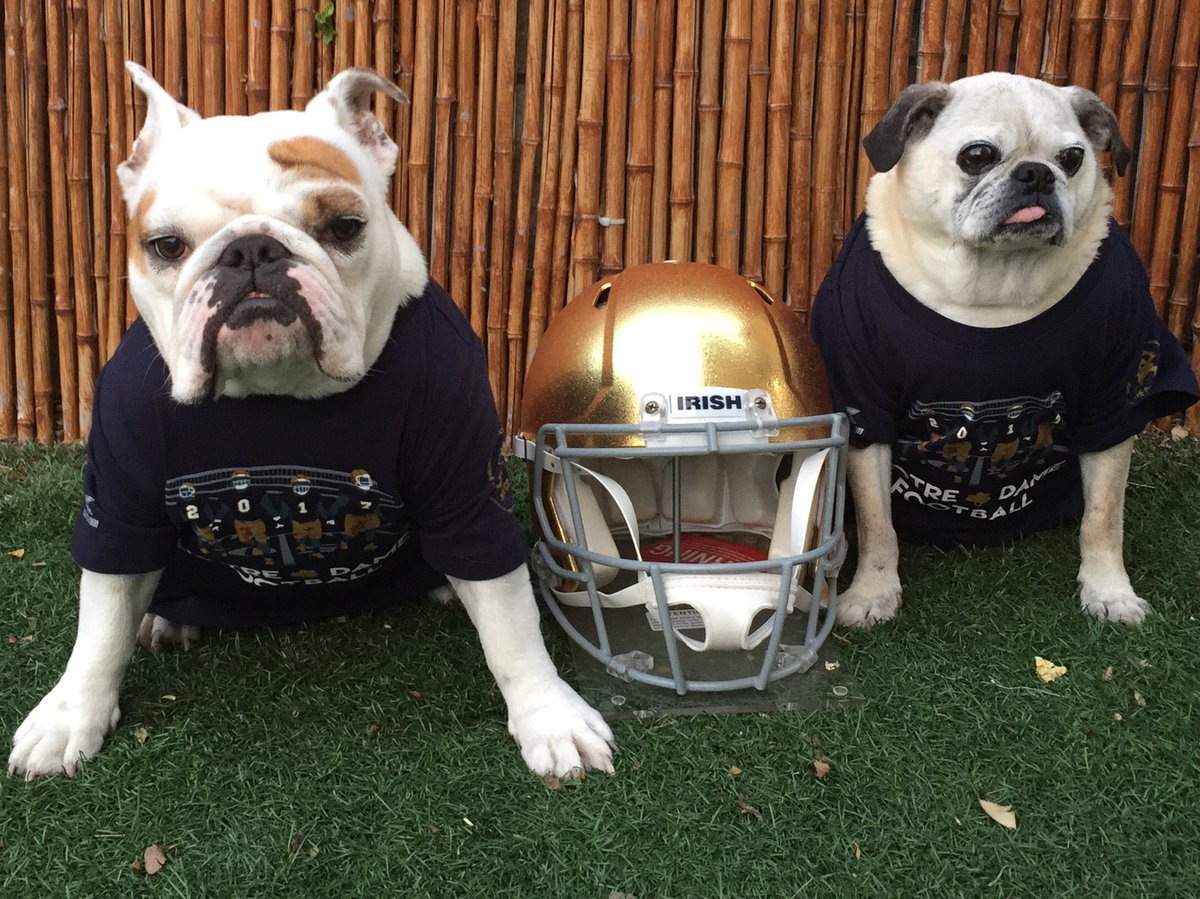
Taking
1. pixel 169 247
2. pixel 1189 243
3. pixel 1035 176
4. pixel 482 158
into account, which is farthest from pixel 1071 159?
pixel 169 247

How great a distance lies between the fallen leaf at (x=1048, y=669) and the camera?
7.84 ft

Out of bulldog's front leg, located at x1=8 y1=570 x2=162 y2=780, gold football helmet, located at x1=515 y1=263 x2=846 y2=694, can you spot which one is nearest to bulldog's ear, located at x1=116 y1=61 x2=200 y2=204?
bulldog's front leg, located at x1=8 y1=570 x2=162 y2=780

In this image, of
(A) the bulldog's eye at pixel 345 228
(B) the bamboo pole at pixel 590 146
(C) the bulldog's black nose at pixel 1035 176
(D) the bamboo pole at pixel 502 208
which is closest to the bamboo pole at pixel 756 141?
(B) the bamboo pole at pixel 590 146

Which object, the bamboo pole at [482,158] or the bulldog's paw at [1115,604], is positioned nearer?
the bulldog's paw at [1115,604]

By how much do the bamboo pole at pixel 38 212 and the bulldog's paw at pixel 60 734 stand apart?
1814 mm

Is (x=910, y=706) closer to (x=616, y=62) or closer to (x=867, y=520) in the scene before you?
(x=867, y=520)

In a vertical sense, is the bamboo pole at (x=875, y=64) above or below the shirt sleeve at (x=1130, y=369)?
Result: above

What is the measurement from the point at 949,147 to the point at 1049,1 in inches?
48.5

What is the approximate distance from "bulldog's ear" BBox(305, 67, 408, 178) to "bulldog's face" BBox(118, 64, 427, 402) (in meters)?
0.06

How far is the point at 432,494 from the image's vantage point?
2045 mm

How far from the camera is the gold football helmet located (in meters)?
2.21

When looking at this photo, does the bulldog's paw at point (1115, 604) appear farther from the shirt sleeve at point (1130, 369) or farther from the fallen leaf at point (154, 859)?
the fallen leaf at point (154, 859)

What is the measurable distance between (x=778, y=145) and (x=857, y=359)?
1.07 meters

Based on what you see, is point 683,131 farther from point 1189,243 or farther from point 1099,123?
point 1189,243
